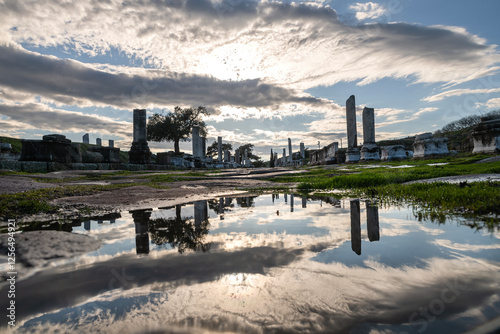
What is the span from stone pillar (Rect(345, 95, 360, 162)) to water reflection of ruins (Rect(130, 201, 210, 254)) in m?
18.1

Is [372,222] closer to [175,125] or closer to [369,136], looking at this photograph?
[369,136]

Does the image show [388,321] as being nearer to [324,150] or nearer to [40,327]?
[40,327]

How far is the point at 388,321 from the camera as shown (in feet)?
2.83

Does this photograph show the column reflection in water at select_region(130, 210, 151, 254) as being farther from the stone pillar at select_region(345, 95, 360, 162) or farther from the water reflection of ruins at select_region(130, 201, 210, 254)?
the stone pillar at select_region(345, 95, 360, 162)

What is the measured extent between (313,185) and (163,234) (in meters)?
4.75

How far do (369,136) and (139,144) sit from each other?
677 inches

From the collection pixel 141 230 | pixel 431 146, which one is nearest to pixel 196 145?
pixel 431 146

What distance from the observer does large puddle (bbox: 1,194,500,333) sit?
0.88 m

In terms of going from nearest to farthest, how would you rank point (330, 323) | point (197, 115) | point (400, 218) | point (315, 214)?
point (330, 323), point (400, 218), point (315, 214), point (197, 115)

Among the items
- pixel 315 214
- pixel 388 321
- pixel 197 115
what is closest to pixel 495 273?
pixel 388 321

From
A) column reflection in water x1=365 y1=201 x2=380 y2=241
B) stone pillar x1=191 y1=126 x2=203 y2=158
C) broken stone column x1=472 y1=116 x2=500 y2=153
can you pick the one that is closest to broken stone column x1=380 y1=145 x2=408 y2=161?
broken stone column x1=472 y1=116 x2=500 y2=153

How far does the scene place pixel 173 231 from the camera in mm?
2248

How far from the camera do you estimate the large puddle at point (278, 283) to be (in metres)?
0.88

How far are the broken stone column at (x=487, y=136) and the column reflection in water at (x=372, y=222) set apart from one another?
377 inches
